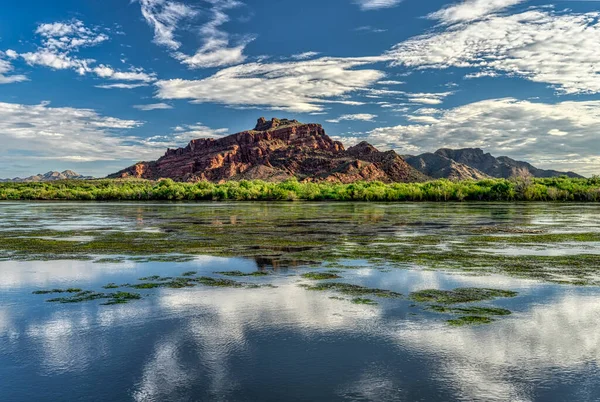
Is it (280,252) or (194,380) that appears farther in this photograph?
(280,252)

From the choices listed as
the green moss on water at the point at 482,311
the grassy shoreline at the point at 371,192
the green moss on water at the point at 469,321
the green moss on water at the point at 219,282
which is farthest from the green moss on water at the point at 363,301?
the grassy shoreline at the point at 371,192

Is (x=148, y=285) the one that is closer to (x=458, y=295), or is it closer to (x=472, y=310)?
(x=458, y=295)

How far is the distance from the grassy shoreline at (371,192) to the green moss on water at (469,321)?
72937mm

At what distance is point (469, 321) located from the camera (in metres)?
9.03

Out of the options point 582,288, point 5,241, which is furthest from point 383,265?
point 5,241

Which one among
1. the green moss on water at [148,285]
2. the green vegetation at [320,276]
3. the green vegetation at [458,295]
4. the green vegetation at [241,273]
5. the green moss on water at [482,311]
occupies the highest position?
the green moss on water at [148,285]

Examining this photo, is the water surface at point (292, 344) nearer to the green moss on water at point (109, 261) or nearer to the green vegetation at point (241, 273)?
the green vegetation at point (241, 273)

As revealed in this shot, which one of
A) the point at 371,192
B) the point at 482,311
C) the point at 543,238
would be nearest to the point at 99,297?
the point at 482,311

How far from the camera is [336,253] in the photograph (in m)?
18.2

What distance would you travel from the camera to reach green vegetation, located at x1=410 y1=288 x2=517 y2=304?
420 inches

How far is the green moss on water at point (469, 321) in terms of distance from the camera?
8.89 meters

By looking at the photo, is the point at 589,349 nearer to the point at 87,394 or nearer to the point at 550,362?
the point at 550,362

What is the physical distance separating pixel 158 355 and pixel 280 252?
36.3 ft

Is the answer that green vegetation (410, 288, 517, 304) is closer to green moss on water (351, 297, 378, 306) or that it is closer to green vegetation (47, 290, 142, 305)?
green moss on water (351, 297, 378, 306)
